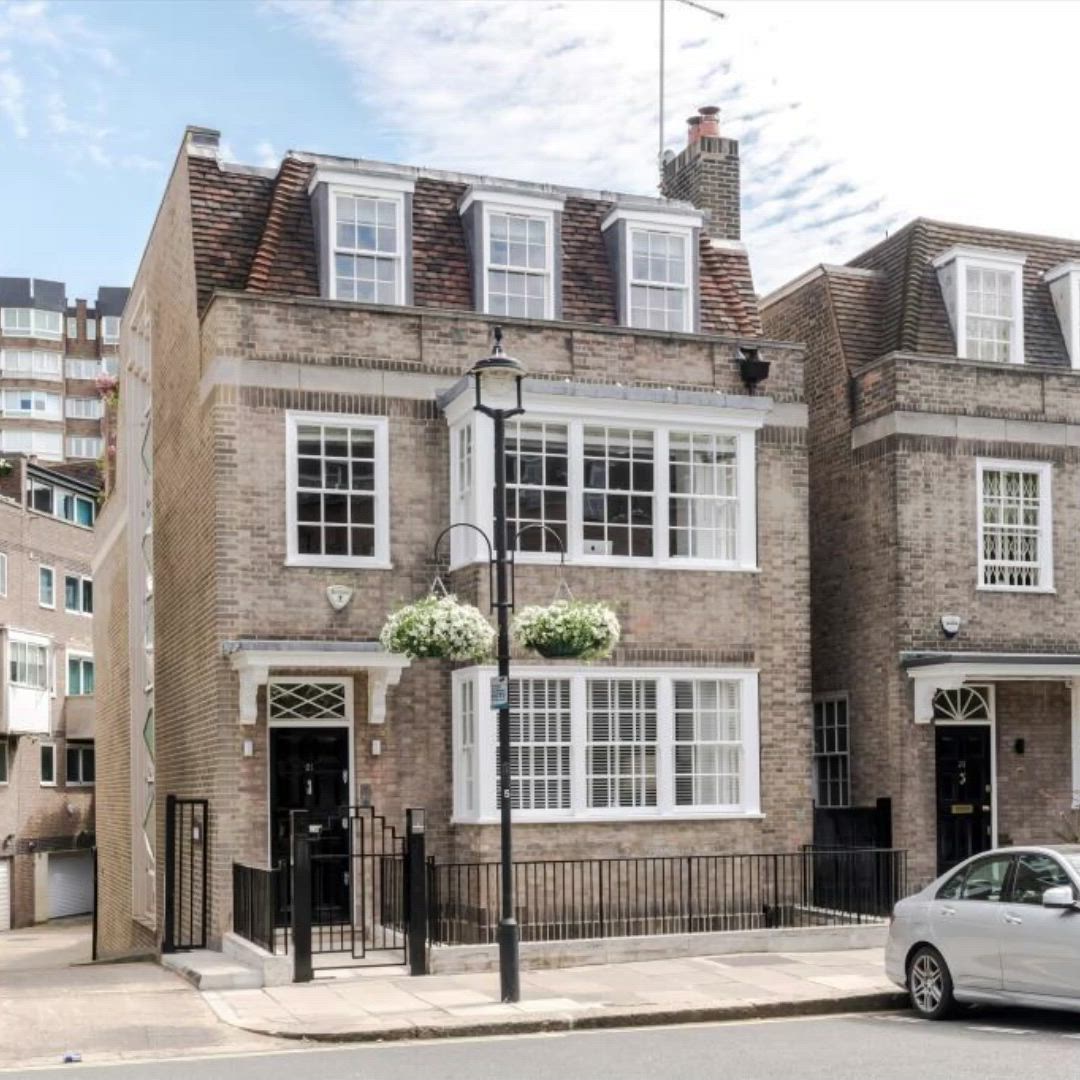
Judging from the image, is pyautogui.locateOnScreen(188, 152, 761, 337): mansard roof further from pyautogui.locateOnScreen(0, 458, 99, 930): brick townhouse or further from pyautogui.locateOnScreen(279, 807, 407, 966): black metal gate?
Answer: pyautogui.locateOnScreen(0, 458, 99, 930): brick townhouse

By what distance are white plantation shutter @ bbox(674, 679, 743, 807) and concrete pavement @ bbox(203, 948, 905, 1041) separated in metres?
3.35

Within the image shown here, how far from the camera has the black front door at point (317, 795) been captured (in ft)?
66.5

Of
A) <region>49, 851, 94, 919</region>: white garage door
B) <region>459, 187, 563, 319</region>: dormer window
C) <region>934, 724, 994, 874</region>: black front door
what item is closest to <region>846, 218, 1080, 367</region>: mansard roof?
<region>459, 187, 563, 319</region>: dormer window

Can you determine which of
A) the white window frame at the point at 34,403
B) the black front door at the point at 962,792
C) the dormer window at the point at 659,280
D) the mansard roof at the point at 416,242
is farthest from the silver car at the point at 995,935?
the white window frame at the point at 34,403

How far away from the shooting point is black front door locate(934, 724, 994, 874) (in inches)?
908

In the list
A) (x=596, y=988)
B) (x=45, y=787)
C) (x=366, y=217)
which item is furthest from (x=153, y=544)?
(x=45, y=787)

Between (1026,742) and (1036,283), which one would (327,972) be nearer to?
(1026,742)

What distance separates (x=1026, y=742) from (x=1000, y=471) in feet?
12.3

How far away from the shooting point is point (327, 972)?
17.1m

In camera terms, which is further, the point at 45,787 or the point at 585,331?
the point at 45,787

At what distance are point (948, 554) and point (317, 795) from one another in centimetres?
893

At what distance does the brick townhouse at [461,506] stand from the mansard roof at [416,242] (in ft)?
0.13

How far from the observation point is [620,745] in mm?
20625

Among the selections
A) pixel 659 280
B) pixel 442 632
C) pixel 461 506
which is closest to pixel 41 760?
pixel 461 506
